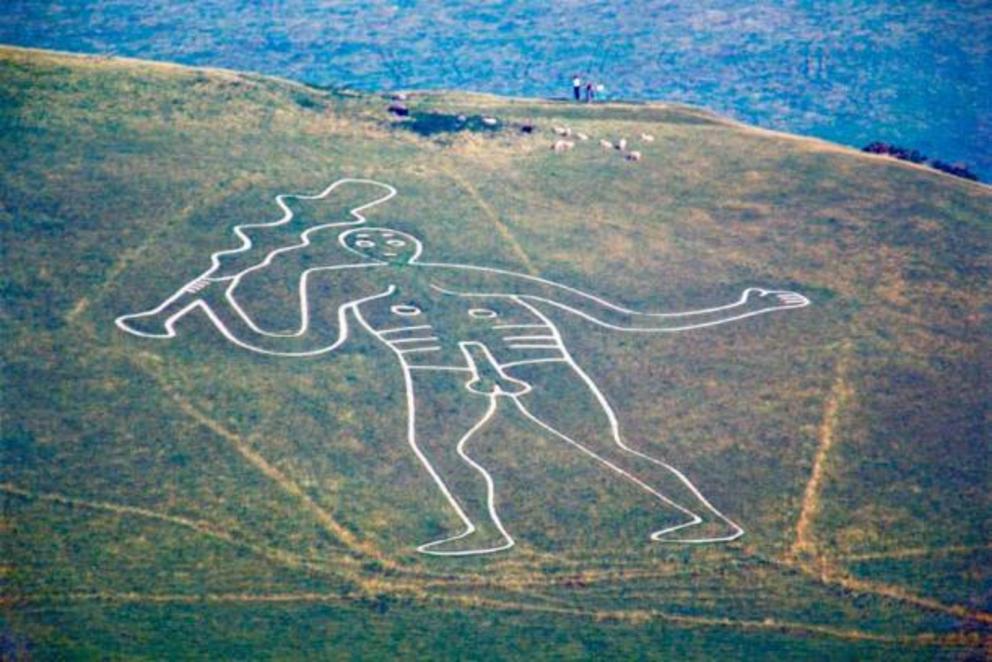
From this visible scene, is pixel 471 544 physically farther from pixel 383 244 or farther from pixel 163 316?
pixel 383 244

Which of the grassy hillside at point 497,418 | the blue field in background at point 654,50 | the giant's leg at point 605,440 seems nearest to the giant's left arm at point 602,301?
the grassy hillside at point 497,418

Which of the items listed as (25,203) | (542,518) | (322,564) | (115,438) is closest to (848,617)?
(542,518)

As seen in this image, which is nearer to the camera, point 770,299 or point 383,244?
point 770,299

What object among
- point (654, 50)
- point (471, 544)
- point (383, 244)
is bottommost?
point (471, 544)

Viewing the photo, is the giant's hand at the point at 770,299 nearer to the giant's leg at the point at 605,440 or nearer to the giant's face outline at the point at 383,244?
the giant's leg at the point at 605,440

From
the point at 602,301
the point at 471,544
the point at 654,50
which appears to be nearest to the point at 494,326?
the point at 602,301
